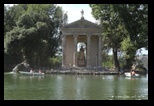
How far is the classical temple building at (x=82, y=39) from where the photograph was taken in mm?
63938

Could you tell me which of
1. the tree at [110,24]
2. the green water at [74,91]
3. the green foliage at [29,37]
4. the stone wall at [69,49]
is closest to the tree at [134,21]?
the tree at [110,24]

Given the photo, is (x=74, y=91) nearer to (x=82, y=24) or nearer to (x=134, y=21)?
(x=134, y=21)

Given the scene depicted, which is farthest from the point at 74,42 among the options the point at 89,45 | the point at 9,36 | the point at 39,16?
the point at 9,36

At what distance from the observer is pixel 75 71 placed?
186 ft

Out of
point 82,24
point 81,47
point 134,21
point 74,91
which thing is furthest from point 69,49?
point 74,91

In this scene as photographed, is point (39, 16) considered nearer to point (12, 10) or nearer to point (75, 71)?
point (12, 10)

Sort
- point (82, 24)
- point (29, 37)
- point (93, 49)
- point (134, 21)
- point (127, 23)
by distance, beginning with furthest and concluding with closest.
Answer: point (93, 49) → point (82, 24) → point (29, 37) → point (134, 21) → point (127, 23)

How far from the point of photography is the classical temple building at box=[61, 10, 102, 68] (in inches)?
2517

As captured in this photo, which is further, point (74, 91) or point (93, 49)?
point (93, 49)

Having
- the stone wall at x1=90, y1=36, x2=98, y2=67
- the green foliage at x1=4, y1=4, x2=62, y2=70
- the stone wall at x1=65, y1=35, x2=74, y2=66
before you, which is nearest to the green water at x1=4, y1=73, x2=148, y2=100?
the green foliage at x1=4, y1=4, x2=62, y2=70

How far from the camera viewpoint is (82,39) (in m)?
70.8

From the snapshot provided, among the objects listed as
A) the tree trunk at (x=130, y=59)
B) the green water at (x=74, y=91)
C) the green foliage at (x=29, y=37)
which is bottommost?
the green water at (x=74, y=91)

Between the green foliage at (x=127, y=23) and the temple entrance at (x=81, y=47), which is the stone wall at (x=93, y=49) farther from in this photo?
the green foliage at (x=127, y=23)

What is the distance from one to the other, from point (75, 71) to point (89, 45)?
10.6m
